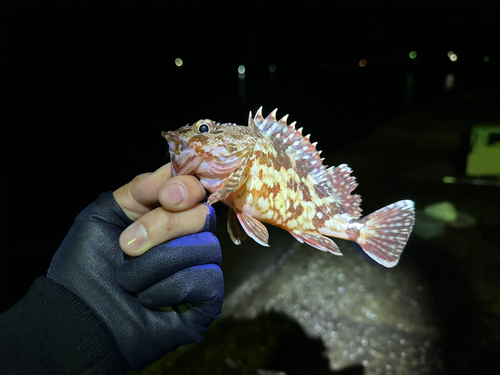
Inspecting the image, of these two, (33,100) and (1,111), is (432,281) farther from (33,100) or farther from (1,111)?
(33,100)

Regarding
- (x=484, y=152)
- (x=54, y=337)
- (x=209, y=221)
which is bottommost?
(x=484, y=152)

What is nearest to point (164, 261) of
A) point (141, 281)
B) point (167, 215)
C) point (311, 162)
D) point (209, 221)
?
point (141, 281)

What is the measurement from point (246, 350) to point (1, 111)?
16145 millimetres

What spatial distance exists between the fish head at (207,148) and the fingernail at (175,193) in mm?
124

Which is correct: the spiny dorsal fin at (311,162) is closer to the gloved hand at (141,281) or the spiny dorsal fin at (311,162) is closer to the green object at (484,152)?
the gloved hand at (141,281)

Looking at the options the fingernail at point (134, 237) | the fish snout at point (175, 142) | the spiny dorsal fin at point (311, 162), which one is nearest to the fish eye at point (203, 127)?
the fish snout at point (175, 142)

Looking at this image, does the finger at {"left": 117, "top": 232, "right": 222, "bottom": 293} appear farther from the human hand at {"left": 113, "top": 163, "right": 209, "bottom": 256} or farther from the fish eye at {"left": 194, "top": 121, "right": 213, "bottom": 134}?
the fish eye at {"left": 194, "top": 121, "right": 213, "bottom": 134}

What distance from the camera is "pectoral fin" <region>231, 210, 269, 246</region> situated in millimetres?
1880

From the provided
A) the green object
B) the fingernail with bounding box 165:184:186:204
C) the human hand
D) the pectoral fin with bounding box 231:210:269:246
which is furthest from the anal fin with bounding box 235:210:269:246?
the green object

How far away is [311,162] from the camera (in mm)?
2281

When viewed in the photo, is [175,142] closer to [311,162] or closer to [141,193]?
[141,193]

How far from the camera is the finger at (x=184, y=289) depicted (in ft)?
6.73

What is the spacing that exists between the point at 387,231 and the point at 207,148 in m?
1.43

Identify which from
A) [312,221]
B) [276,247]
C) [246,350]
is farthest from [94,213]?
[276,247]
